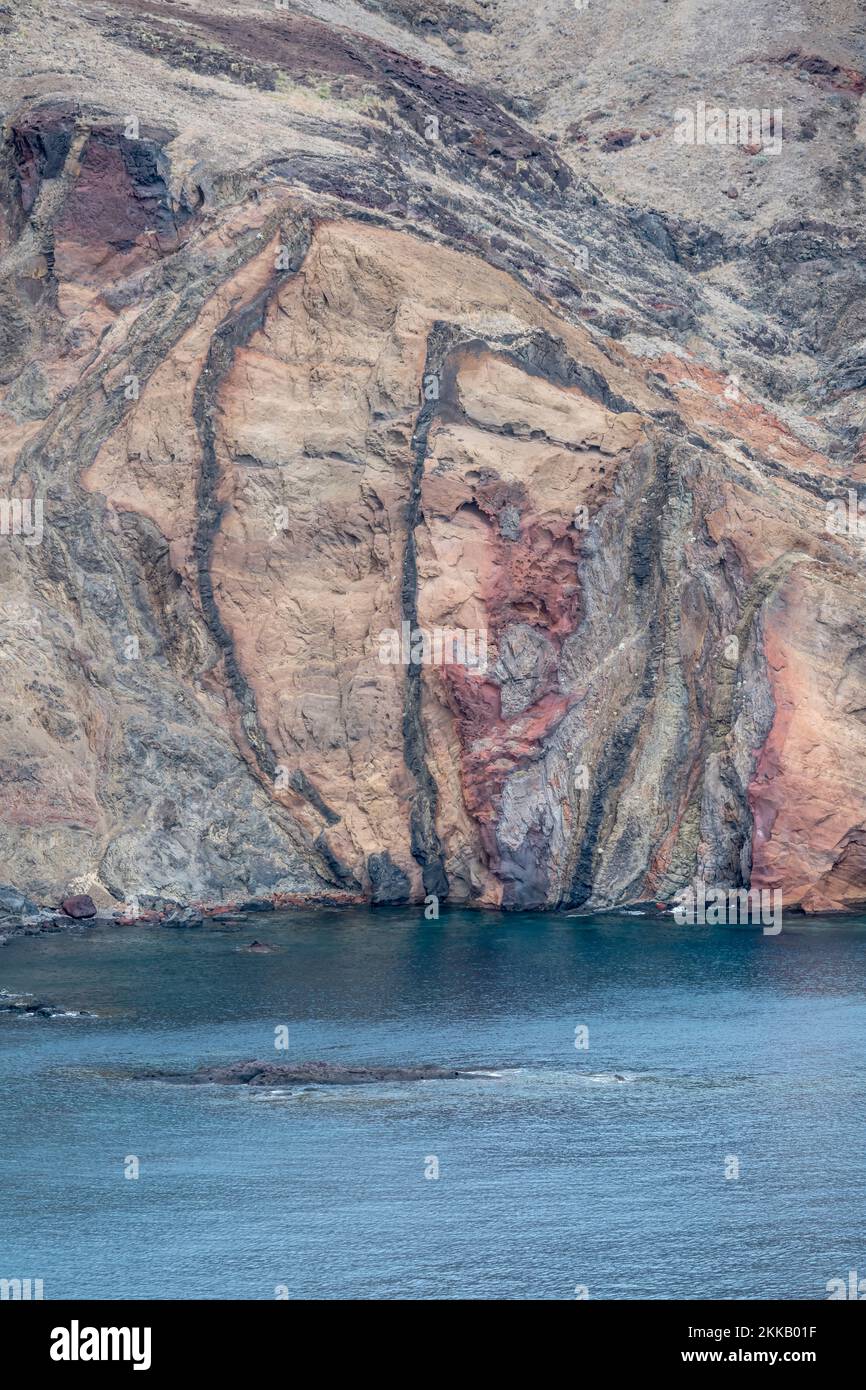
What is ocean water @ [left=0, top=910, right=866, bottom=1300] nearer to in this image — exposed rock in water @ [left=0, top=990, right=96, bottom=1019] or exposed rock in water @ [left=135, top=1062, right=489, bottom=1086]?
exposed rock in water @ [left=0, top=990, right=96, bottom=1019]

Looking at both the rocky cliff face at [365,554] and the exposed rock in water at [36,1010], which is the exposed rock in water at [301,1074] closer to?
the exposed rock in water at [36,1010]

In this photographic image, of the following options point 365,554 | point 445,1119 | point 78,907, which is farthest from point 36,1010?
point 365,554

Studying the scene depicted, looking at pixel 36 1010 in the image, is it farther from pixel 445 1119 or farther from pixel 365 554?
pixel 365 554

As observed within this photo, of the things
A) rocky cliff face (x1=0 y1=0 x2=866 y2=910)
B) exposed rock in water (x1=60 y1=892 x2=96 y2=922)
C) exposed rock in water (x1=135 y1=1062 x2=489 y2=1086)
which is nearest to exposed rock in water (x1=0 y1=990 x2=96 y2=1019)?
exposed rock in water (x1=135 y1=1062 x2=489 y2=1086)

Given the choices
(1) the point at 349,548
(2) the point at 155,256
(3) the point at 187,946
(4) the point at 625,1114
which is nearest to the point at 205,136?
(2) the point at 155,256

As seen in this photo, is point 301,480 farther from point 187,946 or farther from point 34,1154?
point 34,1154

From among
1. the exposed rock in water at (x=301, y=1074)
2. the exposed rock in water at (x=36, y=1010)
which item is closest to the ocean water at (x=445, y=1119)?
the exposed rock in water at (x=36, y=1010)
